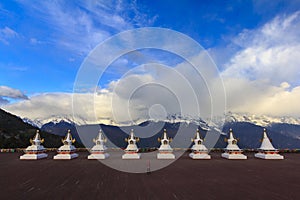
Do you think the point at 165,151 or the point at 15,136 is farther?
the point at 15,136

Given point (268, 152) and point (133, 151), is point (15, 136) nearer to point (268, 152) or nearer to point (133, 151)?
point (133, 151)

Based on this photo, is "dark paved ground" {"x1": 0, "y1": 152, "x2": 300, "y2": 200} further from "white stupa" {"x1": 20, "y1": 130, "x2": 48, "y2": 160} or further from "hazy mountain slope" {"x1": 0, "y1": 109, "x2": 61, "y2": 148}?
"hazy mountain slope" {"x1": 0, "y1": 109, "x2": 61, "y2": 148}

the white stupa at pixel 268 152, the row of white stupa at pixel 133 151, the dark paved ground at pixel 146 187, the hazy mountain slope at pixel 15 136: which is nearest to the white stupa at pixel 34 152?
the row of white stupa at pixel 133 151

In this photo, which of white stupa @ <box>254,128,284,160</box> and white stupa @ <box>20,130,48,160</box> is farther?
white stupa @ <box>254,128,284,160</box>

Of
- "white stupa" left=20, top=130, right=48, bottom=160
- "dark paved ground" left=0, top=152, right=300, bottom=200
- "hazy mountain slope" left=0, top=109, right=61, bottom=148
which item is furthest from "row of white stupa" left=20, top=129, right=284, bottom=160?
"hazy mountain slope" left=0, top=109, right=61, bottom=148

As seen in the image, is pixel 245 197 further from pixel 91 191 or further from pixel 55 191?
pixel 55 191

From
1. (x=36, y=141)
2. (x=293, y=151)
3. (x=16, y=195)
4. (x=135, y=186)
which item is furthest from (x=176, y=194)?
(x=293, y=151)

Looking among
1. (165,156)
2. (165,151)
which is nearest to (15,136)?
(165,151)

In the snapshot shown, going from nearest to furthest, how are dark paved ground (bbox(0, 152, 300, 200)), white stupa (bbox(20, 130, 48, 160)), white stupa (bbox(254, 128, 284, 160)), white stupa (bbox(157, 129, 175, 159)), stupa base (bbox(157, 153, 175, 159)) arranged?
dark paved ground (bbox(0, 152, 300, 200)), white stupa (bbox(20, 130, 48, 160)), stupa base (bbox(157, 153, 175, 159)), white stupa (bbox(157, 129, 175, 159)), white stupa (bbox(254, 128, 284, 160))

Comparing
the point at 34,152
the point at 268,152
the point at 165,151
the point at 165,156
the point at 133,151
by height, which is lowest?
the point at 165,156

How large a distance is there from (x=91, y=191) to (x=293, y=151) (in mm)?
50539

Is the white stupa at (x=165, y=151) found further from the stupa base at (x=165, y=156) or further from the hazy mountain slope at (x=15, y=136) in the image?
the hazy mountain slope at (x=15, y=136)

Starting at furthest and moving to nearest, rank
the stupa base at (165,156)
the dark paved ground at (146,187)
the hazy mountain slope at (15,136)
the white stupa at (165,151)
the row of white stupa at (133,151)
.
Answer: the hazy mountain slope at (15,136)
the white stupa at (165,151)
the stupa base at (165,156)
the row of white stupa at (133,151)
the dark paved ground at (146,187)

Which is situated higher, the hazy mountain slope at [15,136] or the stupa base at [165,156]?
the hazy mountain slope at [15,136]
